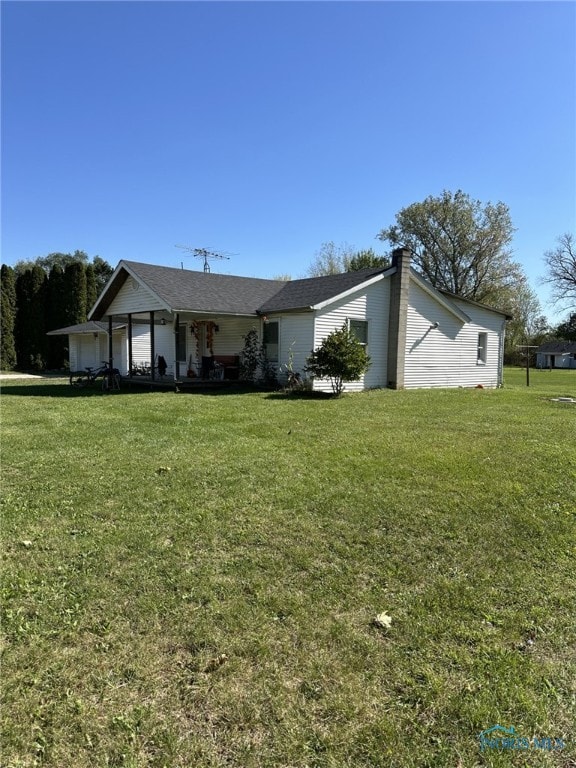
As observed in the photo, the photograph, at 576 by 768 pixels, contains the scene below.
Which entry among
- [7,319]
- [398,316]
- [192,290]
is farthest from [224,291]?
[7,319]

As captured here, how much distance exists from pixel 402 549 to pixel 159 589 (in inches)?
72.8

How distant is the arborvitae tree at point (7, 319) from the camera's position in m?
29.7

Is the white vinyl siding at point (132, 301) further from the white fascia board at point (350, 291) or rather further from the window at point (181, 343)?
the white fascia board at point (350, 291)

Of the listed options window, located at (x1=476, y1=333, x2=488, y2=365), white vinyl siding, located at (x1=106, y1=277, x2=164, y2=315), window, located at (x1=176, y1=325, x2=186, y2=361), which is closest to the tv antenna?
window, located at (x1=176, y1=325, x2=186, y2=361)

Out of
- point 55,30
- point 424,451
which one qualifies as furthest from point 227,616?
point 55,30

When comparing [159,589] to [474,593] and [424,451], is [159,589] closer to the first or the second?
[474,593]

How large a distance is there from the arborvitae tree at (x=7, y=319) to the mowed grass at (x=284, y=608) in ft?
91.2

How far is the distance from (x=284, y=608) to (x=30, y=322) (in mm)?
33045

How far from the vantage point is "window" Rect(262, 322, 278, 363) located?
16094mm

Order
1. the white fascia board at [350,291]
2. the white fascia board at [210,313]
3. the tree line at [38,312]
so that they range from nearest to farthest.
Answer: the white fascia board at [210,313], the white fascia board at [350,291], the tree line at [38,312]

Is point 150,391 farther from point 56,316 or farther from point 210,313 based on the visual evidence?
point 56,316

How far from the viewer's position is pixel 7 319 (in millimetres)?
29797

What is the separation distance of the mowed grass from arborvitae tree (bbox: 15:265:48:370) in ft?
91.4

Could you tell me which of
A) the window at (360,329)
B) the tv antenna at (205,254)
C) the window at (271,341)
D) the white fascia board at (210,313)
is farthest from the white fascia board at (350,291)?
the tv antenna at (205,254)
